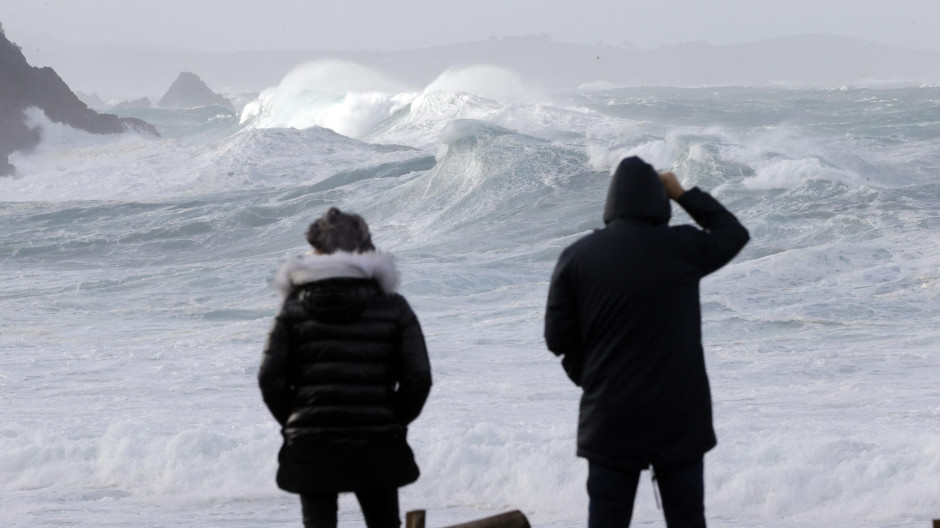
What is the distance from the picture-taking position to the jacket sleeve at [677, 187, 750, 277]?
2.89 m

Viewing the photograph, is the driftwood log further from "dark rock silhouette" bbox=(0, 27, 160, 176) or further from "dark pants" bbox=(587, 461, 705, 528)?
"dark rock silhouette" bbox=(0, 27, 160, 176)

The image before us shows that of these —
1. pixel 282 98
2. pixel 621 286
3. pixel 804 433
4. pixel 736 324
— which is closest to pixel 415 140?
pixel 282 98

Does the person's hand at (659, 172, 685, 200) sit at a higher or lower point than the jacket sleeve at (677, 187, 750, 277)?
higher

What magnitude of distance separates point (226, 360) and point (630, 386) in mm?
7889

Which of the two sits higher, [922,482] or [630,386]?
[630,386]

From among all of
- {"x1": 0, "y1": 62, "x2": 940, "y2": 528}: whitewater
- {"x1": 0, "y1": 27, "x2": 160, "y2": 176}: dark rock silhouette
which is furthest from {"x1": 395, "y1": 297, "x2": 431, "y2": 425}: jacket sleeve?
{"x1": 0, "y1": 27, "x2": 160, "y2": 176}: dark rock silhouette

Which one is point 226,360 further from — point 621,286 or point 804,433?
point 621,286

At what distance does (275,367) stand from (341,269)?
279 millimetres

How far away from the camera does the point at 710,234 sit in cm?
293

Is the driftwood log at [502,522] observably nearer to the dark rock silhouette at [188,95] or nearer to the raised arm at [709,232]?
the raised arm at [709,232]

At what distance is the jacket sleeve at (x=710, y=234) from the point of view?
289 centimetres

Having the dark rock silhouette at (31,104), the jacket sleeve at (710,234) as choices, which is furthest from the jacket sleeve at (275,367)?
the dark rock silhouette at (31,104)

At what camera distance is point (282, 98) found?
5306 cm

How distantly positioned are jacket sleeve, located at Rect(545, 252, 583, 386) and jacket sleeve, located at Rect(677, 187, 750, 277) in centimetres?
30
